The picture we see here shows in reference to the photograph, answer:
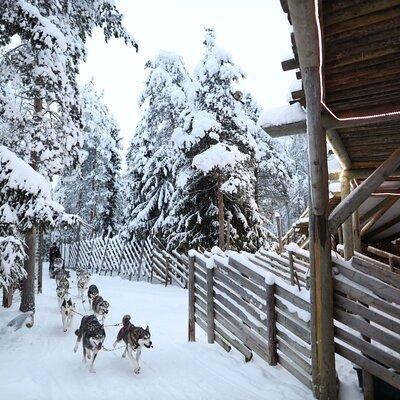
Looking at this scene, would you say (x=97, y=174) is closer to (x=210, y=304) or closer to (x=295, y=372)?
(x=210, y=304)

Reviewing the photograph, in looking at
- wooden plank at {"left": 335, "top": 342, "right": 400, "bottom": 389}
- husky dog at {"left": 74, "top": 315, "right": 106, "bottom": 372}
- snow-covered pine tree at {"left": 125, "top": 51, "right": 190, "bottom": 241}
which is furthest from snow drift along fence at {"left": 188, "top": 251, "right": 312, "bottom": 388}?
snow-covered pine tree at {"left": 125, "top": 51, "right": 190, "bottom": 241}

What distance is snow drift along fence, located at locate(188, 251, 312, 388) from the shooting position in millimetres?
5539

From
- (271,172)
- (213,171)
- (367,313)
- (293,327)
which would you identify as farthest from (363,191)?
(271,172)

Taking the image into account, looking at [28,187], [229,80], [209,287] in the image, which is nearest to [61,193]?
[229,80]

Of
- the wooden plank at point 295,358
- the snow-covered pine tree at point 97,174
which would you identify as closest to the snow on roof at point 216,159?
the wooden plank at point 295,358

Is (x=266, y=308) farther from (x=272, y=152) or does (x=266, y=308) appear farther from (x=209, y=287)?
(x=272, y=152)

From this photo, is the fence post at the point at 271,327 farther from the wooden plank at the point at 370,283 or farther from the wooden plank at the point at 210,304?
the wooden plank at the point at 210,304

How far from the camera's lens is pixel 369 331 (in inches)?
180

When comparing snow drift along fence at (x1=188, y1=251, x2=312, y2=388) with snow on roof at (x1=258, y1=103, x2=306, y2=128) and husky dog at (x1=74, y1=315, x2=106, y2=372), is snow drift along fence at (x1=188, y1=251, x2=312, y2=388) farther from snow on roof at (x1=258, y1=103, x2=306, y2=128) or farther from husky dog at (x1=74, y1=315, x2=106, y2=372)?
snow on roof at (x1=258, y1=103, x2=306, y2=128)

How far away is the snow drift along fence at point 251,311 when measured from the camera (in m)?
5.54

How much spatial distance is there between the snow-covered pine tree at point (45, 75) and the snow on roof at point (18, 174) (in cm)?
187

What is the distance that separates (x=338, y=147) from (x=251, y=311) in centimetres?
A: 356

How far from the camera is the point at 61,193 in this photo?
34312 mm

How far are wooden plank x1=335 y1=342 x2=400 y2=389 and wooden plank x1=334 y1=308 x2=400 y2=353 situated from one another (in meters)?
0.33
